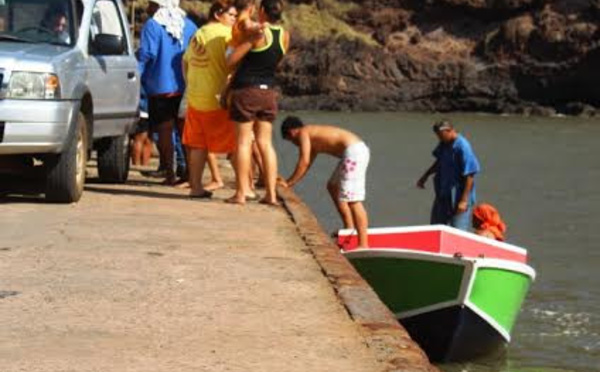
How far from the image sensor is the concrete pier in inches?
267

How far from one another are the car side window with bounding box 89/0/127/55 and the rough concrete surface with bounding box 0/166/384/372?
2.04m

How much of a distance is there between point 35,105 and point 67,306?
402cm

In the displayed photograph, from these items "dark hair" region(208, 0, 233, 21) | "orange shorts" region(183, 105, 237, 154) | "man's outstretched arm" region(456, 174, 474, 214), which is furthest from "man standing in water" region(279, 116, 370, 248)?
"man's outstretched arm" region(456, 174, 474, 214)

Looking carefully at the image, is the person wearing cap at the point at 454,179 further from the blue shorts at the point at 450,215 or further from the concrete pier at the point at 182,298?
the concrete pier at the point at 182,298

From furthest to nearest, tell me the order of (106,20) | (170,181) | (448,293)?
(170,181) → (106,20) → (448,293)

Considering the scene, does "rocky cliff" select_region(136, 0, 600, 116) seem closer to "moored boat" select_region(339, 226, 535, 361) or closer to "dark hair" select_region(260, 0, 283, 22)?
"moored boat" select_region(339, 226, 535, 361)

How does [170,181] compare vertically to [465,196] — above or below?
above

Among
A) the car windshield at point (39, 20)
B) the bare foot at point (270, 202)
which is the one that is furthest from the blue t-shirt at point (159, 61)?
the bare foot at point (270, 202)

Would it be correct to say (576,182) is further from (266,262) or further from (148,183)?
(266,262)

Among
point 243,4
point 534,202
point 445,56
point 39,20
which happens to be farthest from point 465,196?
point 445,56

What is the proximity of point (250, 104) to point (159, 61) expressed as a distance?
2.10 m

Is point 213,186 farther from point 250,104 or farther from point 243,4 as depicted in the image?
point 243,4

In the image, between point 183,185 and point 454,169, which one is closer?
point 183,185

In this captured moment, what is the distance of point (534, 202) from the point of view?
104ft
